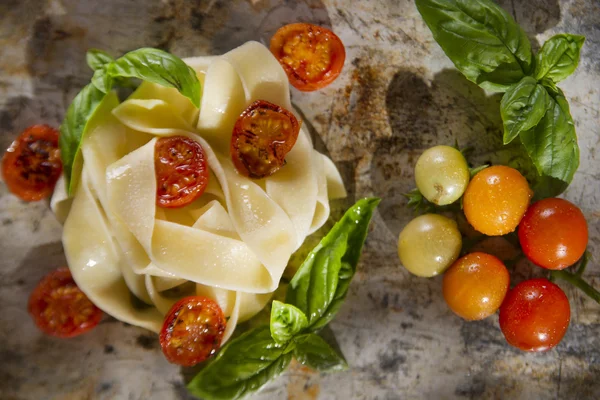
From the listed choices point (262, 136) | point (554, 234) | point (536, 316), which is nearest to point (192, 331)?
point (262, 136)

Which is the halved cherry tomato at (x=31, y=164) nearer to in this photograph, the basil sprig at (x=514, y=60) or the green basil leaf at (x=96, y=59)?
the green basil leaf at (x=96, y=59)

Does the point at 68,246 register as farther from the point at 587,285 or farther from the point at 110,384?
the point at 587,285

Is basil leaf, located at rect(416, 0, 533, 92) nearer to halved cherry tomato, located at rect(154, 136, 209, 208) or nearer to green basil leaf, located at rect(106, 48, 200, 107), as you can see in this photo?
green basil leaf, located at rect(106, 48, 200, 107)

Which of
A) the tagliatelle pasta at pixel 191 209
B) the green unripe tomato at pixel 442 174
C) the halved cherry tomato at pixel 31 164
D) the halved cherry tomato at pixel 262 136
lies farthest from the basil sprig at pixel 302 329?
the halved cherry tomato at pixel 31 164

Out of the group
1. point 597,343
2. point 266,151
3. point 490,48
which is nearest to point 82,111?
point 266,151

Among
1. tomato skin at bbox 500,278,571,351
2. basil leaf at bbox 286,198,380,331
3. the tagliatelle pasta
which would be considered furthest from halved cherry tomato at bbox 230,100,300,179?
tomato skin at bbox 500,278,571,351
